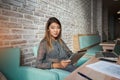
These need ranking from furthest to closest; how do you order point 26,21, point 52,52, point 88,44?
point 88,44, point 26,21, point 52,52

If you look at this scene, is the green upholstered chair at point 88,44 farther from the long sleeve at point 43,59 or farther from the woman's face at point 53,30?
the long sleeve at point 43,59

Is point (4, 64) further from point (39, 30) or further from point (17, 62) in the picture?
point (39, 30)

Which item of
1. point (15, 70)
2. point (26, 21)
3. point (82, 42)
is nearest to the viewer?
point (15, 70)

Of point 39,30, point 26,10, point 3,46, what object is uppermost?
point 26,10

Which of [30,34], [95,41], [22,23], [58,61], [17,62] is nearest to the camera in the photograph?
[17,62]

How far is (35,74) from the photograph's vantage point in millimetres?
1910

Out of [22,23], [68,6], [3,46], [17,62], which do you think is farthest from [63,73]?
[68,6]

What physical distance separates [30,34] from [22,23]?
26 centimetres

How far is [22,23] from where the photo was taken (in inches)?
94.6

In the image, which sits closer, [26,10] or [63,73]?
[63,73]

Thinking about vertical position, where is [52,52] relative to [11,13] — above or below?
below

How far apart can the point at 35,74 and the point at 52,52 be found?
451mm

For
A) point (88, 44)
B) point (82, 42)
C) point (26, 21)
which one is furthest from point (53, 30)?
point (88, 44)

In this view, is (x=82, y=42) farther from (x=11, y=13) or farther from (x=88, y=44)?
(x=11, y=13)
